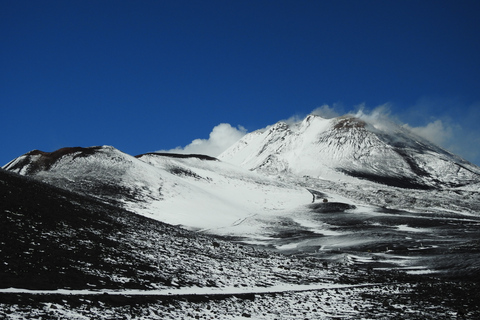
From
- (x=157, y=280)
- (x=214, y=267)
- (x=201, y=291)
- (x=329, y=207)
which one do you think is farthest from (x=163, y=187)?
(x=201, y=291)

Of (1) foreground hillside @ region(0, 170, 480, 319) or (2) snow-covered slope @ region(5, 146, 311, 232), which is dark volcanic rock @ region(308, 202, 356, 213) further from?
(1) foreground hillside @ region(0, 170, 480, 319)

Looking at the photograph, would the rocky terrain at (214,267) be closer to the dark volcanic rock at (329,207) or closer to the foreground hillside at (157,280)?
the foreground hillside at (157,280)

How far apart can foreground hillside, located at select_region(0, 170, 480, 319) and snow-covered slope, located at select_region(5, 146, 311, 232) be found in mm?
46195

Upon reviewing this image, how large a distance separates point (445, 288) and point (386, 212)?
80.7 m

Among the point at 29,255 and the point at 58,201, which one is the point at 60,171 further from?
the point at 29,255

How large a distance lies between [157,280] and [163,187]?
91083mm

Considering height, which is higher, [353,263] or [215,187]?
[215,187]

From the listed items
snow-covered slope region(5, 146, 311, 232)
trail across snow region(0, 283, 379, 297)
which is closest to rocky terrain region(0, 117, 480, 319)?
trail across snow region(0, 283, 379, 297)

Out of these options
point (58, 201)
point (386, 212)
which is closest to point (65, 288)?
point (58, 201)

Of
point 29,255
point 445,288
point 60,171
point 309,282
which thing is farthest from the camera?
point 60,171

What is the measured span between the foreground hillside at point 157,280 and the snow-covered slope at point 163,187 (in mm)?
46195

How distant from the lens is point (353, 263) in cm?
4869

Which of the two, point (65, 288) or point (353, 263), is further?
point (353, 263)

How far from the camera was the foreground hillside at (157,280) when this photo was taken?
20.3 metres
